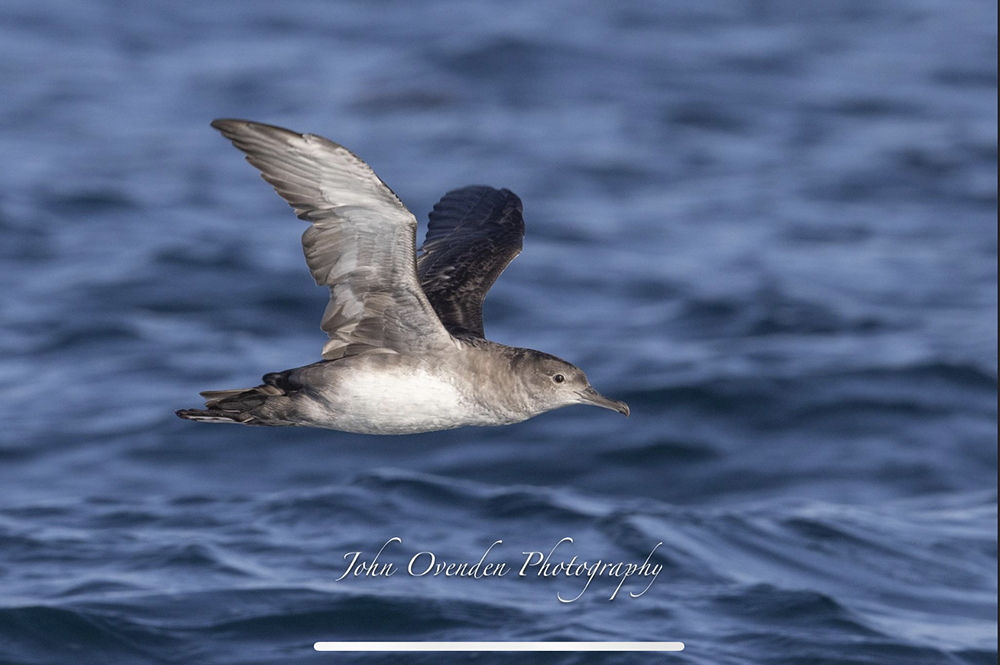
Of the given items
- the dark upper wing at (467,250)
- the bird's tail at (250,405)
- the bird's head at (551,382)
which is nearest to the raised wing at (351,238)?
the bird's tail at (250,405)

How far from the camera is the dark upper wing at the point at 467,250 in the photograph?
9.57 meters

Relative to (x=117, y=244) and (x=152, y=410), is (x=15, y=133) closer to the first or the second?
(x=117, y=244)

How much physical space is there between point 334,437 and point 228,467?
1478mm

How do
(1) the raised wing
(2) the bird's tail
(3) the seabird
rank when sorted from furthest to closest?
(2) the bird's tail, (3) the seabird, (1) the raised wing

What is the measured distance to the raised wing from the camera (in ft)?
24.6

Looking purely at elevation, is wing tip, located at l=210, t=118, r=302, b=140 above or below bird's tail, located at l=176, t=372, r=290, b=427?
above

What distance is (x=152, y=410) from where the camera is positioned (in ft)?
62.9

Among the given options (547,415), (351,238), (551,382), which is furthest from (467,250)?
(547,415)

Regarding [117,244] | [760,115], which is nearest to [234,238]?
[117,244]

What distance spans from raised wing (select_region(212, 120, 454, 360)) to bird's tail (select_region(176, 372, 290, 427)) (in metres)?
0.36

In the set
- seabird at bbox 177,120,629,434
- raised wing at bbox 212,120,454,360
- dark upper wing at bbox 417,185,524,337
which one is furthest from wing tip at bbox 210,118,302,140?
dark upper wing at bbox 417,185,524,337

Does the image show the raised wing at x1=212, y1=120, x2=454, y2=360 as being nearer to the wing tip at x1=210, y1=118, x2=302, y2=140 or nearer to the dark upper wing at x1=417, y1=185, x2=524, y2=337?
the wing tip at x1=210, y1=118, x2=302, y2=140

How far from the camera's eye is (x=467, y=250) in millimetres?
10383

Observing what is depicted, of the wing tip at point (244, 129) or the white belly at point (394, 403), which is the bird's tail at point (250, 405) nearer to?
the white belly at point (394, 403)
